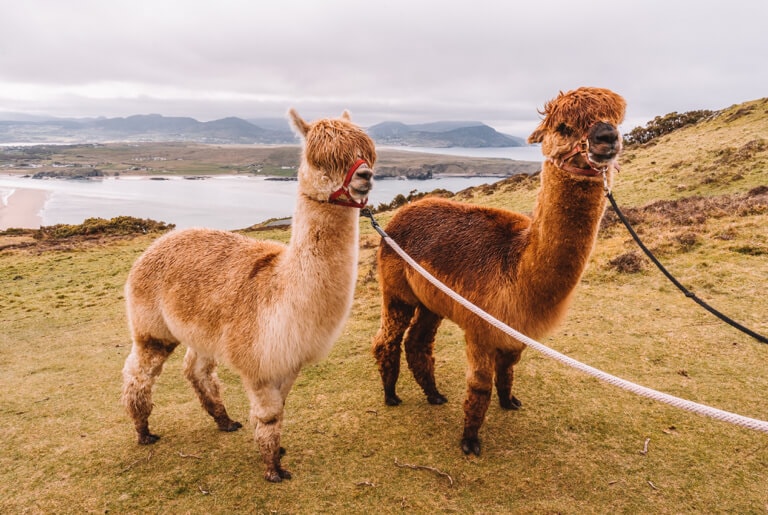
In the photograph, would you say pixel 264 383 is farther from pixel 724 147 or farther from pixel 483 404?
pixel 724 147

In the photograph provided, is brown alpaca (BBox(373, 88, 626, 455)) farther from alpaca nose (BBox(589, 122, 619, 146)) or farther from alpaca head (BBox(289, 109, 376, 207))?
alpaca head (BBox(289, 109, 376, 207))

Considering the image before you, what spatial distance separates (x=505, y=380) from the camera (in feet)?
13.1

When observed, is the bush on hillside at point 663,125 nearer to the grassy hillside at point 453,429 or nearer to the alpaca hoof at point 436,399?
the grassy hillside at point 453,429

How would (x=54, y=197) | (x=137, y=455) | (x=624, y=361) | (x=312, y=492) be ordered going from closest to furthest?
(x=312, y=492) → (x=137, y=455) → (x=624, y=361) → (x=54, y=197)

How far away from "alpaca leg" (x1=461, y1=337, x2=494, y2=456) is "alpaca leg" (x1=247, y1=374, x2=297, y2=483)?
4.44 ft

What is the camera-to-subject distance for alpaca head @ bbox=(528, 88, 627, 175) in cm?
217

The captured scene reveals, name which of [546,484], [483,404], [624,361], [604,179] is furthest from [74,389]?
[624,361]

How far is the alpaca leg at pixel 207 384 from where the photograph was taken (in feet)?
12.2

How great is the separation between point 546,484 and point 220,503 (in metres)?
2.37

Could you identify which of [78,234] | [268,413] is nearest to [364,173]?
[268,413]

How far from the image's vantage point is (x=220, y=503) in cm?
299

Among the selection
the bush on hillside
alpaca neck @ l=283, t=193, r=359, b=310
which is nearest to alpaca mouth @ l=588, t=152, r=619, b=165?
alpaca neck @ l=283, t=193, r=359, b=310

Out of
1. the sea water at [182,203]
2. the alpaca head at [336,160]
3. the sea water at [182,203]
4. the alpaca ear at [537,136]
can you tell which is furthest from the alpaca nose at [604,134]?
the sea water at [182,203]

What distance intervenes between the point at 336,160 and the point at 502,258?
154 cm
